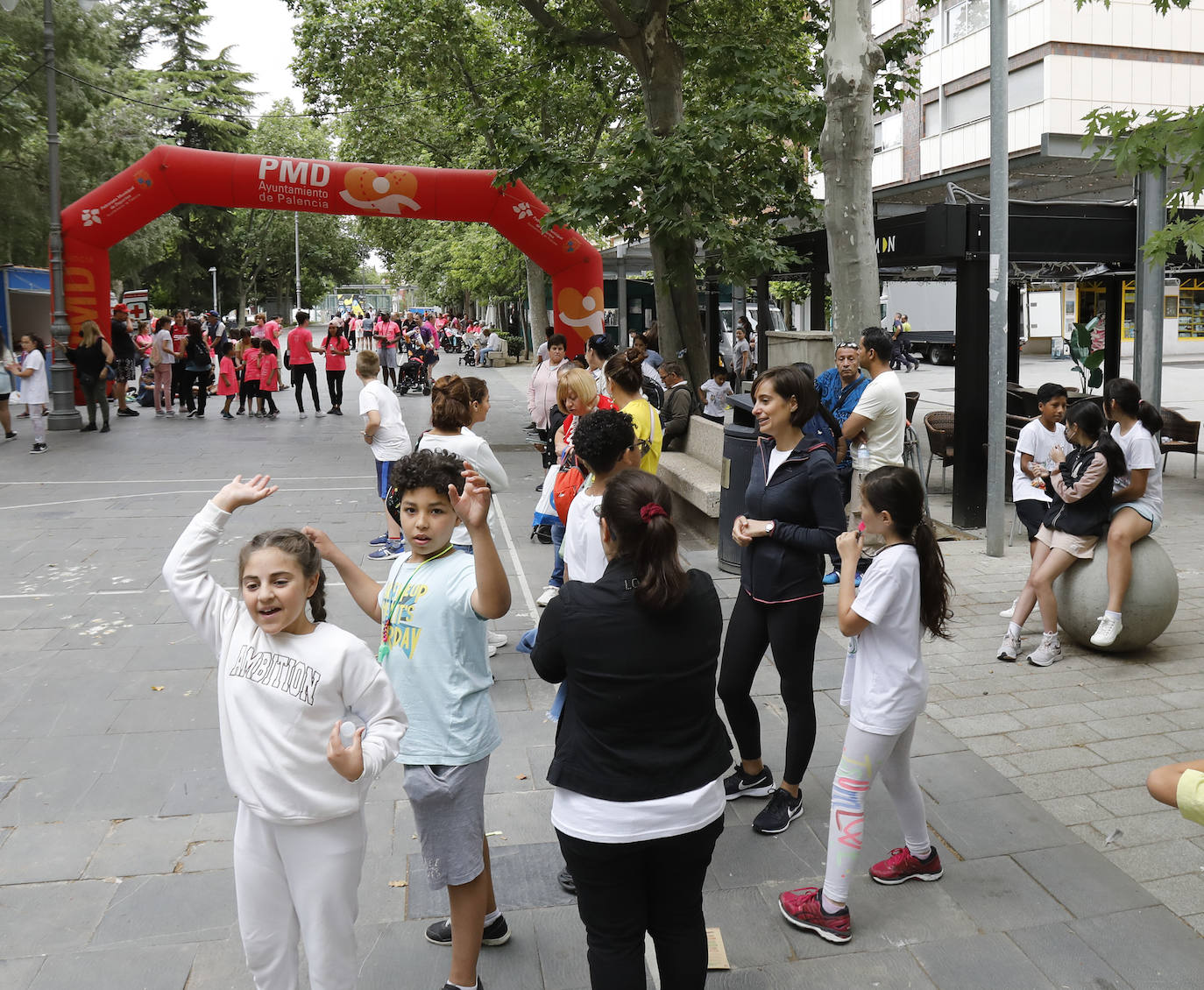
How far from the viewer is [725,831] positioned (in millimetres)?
4637

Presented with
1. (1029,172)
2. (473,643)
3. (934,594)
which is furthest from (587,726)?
(1029,172)

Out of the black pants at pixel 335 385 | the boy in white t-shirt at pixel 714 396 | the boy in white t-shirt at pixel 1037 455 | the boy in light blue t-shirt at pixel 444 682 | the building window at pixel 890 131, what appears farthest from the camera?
the building window at pixel 890 131

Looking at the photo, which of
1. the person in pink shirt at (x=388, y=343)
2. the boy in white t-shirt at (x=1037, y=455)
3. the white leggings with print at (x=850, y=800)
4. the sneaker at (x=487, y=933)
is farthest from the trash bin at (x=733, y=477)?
the person in pink shirt at (x=388, y=343)

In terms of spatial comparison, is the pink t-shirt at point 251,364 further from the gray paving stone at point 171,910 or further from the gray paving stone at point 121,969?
the gray paving stone at point 121,969

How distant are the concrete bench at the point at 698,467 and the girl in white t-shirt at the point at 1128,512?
3.40 metres

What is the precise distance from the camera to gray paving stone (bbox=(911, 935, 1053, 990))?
3535mm

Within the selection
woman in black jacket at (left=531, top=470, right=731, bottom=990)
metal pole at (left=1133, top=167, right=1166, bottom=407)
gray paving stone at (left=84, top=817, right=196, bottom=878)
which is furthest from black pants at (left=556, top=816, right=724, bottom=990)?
metal pole at (left=1133, top=167, right=1166, bottom=407)

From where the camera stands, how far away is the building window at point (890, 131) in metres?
39.9

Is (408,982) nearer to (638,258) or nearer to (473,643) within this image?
(473,643)

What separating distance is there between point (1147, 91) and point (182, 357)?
28097 mm

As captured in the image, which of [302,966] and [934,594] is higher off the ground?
[934,594]

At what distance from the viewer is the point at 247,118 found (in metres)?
56.0

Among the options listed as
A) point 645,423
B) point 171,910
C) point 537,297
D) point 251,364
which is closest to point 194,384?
point 251,364

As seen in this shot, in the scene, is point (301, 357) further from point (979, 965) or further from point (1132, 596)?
point (979, 965)
